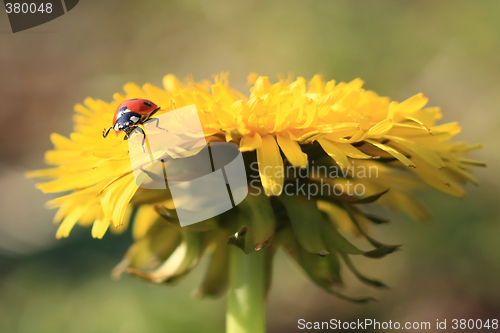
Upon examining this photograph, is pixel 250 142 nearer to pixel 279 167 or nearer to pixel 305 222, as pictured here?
pixel 279 167

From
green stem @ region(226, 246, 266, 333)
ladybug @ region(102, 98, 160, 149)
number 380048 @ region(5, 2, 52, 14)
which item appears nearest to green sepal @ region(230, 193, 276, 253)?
green stem @ region(226, 246, 266, 333)

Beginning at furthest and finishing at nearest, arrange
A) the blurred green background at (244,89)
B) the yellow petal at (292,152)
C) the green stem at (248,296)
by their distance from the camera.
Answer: the blurred green background at (244,89) < the green stem at (248,296) < the yellow petal at (292,152)

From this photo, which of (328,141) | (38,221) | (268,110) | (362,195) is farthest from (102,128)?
(38,221)

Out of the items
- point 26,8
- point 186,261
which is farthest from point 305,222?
point 26,8

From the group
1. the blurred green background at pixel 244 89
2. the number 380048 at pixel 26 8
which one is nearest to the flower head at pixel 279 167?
the blurred green background at pixel 244 89

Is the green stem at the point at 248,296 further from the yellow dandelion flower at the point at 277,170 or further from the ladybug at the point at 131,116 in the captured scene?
the ladybug at the point at 131,116

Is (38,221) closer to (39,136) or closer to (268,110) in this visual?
(39,136)

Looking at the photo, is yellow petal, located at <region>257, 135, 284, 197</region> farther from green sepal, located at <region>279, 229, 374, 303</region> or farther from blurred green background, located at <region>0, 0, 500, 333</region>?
blurred green background, located at <region>0, 0, 500, 333</region>
